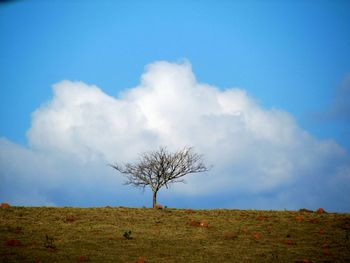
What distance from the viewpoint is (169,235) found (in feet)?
93.9

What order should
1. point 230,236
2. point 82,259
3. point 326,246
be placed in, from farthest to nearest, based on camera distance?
1. point 230,236
2. point 326,246
3. point 82,259

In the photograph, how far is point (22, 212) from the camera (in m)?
34.8

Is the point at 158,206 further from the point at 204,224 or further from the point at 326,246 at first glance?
the point at 326,246

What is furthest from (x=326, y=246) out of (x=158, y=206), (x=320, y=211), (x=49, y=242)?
(x=158, y=206)

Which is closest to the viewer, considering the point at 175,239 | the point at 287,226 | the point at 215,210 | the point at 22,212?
the point at 175,239

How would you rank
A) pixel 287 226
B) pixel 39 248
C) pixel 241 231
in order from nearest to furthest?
pixel 39 248
pixel 241 231
pixel 287 226

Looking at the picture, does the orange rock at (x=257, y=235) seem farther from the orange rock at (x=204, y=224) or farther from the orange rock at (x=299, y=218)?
the orange rock at (x=299, y=218)

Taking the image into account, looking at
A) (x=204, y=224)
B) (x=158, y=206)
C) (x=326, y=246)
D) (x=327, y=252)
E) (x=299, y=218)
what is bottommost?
(x=327, y=252)

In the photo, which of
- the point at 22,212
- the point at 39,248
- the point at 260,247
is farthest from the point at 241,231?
the point at 22,212

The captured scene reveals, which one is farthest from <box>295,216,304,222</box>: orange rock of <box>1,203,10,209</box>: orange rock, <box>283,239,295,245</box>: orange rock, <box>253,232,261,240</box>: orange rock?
<box>1,203,10,209</box>: orange rock

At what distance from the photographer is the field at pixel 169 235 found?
23.4 metres

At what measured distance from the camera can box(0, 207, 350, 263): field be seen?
23422mm

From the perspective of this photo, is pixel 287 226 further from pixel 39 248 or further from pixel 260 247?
pixel 39 248

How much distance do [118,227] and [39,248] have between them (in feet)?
24.7
